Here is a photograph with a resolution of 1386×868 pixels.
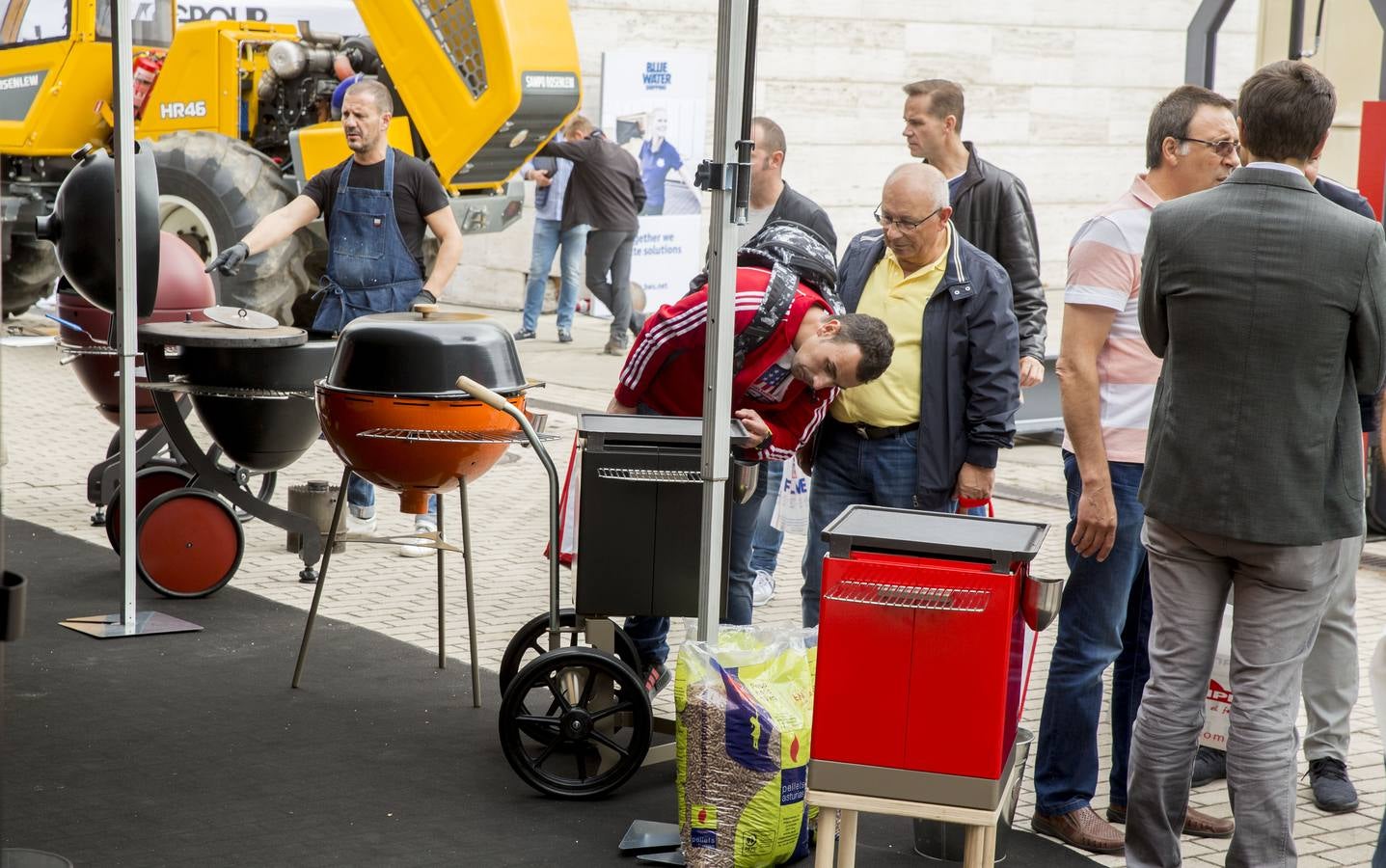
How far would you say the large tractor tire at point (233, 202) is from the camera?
35.4 ft

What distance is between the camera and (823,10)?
1719 cm

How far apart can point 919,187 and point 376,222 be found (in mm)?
3277

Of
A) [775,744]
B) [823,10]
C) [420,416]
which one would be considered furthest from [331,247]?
[823,10]

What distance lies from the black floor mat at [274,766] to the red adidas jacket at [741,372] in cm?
103

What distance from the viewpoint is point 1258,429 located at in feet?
11.4

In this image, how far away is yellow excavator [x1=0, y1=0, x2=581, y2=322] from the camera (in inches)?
404

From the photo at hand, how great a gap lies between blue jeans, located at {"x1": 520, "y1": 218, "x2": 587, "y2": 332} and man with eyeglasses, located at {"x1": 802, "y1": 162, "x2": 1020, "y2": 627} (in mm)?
9279

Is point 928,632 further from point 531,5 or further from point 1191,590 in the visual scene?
point 531,5

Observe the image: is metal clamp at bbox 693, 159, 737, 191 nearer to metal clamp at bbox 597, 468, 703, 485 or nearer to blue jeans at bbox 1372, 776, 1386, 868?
metal clamp at bbox 597, 468, 703, 485

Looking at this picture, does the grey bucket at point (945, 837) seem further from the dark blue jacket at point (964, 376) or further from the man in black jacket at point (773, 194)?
the man in black jacket at point (773, 194)

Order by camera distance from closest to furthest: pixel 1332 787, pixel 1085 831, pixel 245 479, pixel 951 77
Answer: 1. pixel 1085 831
2. pixel 1332 787
3. pixel 245 479
4. pixel 951 77

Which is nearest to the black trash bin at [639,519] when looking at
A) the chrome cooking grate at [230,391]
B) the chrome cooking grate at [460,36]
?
the chrome cooking grate at [230,391]

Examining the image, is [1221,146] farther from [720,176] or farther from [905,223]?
[720,176]

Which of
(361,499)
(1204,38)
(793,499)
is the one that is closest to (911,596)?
(793,499)
